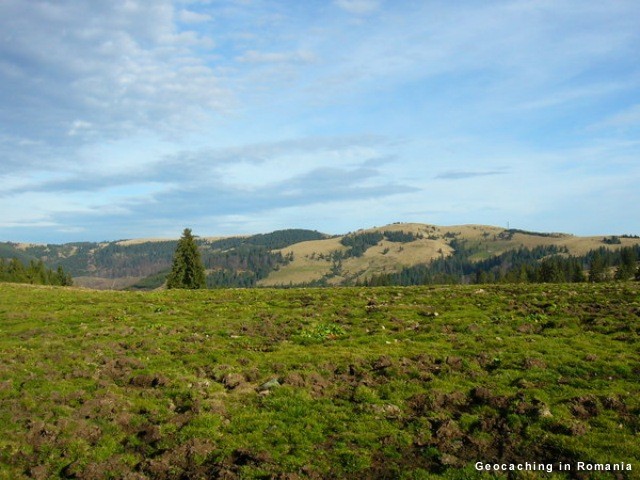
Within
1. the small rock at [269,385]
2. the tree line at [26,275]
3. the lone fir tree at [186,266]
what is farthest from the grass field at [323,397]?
the tree line at [26,275]

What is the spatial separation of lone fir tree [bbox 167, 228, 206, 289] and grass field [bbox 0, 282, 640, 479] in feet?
232

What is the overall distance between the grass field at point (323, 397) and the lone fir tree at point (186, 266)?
70700mm

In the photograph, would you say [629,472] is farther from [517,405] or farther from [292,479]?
[292,479]

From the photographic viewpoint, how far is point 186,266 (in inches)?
3930

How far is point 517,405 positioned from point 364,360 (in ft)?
22.2

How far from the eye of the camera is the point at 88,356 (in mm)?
20219

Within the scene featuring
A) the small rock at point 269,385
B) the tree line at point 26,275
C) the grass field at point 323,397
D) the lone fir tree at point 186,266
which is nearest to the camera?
the grass field at point 323,397

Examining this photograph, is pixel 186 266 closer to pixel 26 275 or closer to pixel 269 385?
pixel 26 275

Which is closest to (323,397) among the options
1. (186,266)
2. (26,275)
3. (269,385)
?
(269,385)

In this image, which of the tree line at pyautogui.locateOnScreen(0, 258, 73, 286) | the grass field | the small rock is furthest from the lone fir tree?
the small rock

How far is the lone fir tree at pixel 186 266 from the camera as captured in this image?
323 ft

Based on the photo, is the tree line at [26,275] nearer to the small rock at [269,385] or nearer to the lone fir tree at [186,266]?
the lone fir tree at [186,266]

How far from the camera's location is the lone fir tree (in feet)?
323

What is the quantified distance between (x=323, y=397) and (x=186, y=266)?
8886cm
